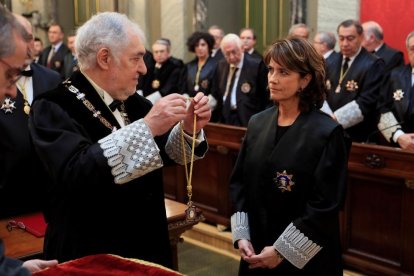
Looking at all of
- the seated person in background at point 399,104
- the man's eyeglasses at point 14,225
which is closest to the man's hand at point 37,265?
the man's eyeglasses at point 14,225

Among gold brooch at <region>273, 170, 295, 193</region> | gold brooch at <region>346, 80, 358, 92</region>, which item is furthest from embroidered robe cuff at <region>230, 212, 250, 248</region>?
gold brooch at <region>346, 80, 358, 92</region>

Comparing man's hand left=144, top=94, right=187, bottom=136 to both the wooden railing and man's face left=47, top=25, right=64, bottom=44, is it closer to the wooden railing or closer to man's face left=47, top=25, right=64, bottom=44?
the wooden railing

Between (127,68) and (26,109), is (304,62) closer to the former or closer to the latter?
(127,68)

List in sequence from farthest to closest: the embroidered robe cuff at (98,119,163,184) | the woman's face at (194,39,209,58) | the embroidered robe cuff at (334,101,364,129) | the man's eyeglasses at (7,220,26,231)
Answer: the woman's face at (194,39,209,58) → the embroidered robe cuff at (334,101,364,129) → the man's eyeglasses at (7,220,26,231) → the embroidered robe cuff at (98,119,163,184)

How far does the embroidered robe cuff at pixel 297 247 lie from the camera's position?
250 cm

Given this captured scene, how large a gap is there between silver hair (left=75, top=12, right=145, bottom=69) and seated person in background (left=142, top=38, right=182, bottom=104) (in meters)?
5.56

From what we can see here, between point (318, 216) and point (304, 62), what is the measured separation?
71 centimetres

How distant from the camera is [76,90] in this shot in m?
2.29

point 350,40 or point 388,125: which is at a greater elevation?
point 350,40

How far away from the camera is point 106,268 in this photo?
178 cm

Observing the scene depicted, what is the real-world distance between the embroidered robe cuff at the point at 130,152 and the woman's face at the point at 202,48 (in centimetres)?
562

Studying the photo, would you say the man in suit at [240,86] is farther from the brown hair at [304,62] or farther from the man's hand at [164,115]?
the man's hand at [164,115]

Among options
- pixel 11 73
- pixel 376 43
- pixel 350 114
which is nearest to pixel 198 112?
pixel 11 73

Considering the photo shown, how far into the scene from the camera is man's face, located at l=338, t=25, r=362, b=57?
559cm
